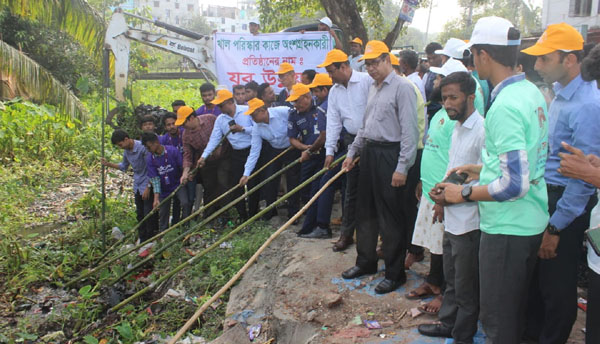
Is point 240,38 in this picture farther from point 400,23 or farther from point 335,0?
point 400,23

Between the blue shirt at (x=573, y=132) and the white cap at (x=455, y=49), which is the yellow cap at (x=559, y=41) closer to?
the blue shirt at (x=573, y=132)

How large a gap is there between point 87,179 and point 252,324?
6.98 m

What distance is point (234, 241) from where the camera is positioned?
595 centimetres

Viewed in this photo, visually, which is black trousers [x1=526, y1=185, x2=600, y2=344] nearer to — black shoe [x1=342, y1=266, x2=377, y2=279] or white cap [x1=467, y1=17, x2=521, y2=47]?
white cap [x1=467, y1=17, x2=521, y2=47]

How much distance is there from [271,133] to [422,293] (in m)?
3.07

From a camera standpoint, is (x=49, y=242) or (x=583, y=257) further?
(x=49, y=242)

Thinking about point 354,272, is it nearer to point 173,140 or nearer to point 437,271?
point 437,271

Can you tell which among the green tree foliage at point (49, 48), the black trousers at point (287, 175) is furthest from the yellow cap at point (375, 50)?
the green tree foliage at point (49, 48)

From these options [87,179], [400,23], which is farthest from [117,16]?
[400,23]

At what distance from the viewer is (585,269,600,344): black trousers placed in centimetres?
237

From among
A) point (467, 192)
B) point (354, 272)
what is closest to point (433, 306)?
point (354, 272)

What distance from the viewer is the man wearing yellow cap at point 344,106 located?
196 inches

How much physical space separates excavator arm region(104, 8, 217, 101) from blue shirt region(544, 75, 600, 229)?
21.8 ft

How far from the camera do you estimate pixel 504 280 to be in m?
2.56
